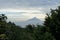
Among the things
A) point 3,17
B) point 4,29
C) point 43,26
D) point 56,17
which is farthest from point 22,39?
point 3,17

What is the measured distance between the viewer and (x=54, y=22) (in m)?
28.1

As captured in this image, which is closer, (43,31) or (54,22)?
(43,31)

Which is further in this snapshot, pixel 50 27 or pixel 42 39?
pixel 50 27

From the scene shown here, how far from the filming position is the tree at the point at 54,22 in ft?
91.1

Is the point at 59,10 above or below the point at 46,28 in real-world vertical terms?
above

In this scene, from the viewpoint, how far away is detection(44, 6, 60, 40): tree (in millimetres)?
27766

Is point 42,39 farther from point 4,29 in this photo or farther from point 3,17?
point 3,17

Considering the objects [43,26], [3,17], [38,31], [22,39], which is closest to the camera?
[22,39]

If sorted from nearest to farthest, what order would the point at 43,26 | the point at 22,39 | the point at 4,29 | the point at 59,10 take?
the point at 22,39, the point at 43,26, the point at 59,10, the point at 4,29

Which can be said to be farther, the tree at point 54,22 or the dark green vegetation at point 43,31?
the tree at point 54,22

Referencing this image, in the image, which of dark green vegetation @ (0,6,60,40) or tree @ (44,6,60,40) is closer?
dark green vegetation @ (0,6,60,40)

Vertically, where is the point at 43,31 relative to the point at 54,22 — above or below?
below

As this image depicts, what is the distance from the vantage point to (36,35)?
24.2 metres

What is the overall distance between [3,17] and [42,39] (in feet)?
63.4
